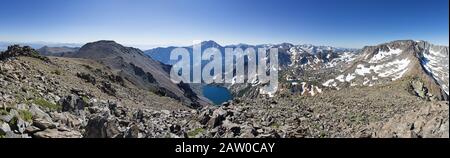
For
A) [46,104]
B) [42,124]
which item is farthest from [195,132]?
[42,124]

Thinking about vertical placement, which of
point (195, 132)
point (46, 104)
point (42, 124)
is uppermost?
point (42, 124)

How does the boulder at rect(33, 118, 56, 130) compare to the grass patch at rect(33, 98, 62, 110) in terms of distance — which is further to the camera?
the grass patch at rect(33, 98, 62, 110)

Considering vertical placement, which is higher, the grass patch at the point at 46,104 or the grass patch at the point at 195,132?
the grass patch at the point at 46,104

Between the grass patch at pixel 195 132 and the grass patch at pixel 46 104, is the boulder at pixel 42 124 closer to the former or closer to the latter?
the grass patch at pixel 46 104

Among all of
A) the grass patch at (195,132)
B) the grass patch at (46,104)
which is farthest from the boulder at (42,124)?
the grass patch at (195,132)

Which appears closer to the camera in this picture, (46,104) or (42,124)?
(42,124)

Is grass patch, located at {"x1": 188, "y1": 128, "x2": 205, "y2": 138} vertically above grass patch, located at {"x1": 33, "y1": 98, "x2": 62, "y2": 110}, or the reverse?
grass patch, located at {"x1": 33, "y1": 98, "x2": 62, "y2": 110}

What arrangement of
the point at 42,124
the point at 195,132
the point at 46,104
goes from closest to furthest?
the point at 42,124 < the point at 46,104 < the point at 195,132

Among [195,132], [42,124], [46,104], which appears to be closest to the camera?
[42,124]

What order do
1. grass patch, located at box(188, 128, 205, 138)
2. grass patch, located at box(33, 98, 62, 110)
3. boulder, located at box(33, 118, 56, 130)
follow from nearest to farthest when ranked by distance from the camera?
boulder, located at box(33, 118, 56, 130), grass patch, located at box(33, 98, 62, 110), grass patch, located at box(188, 128, 205, 138)

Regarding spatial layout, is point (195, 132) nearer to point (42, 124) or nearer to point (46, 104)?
point (46, 104)

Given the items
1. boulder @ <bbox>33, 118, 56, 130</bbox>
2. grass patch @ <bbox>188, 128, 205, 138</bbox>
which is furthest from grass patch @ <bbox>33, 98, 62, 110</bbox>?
grass patch @ <bbox>188, 128, 205, 138</bbox>

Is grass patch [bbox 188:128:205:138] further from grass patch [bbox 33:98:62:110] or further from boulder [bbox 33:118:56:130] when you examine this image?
boulder [bbox 33:118:56:130]
